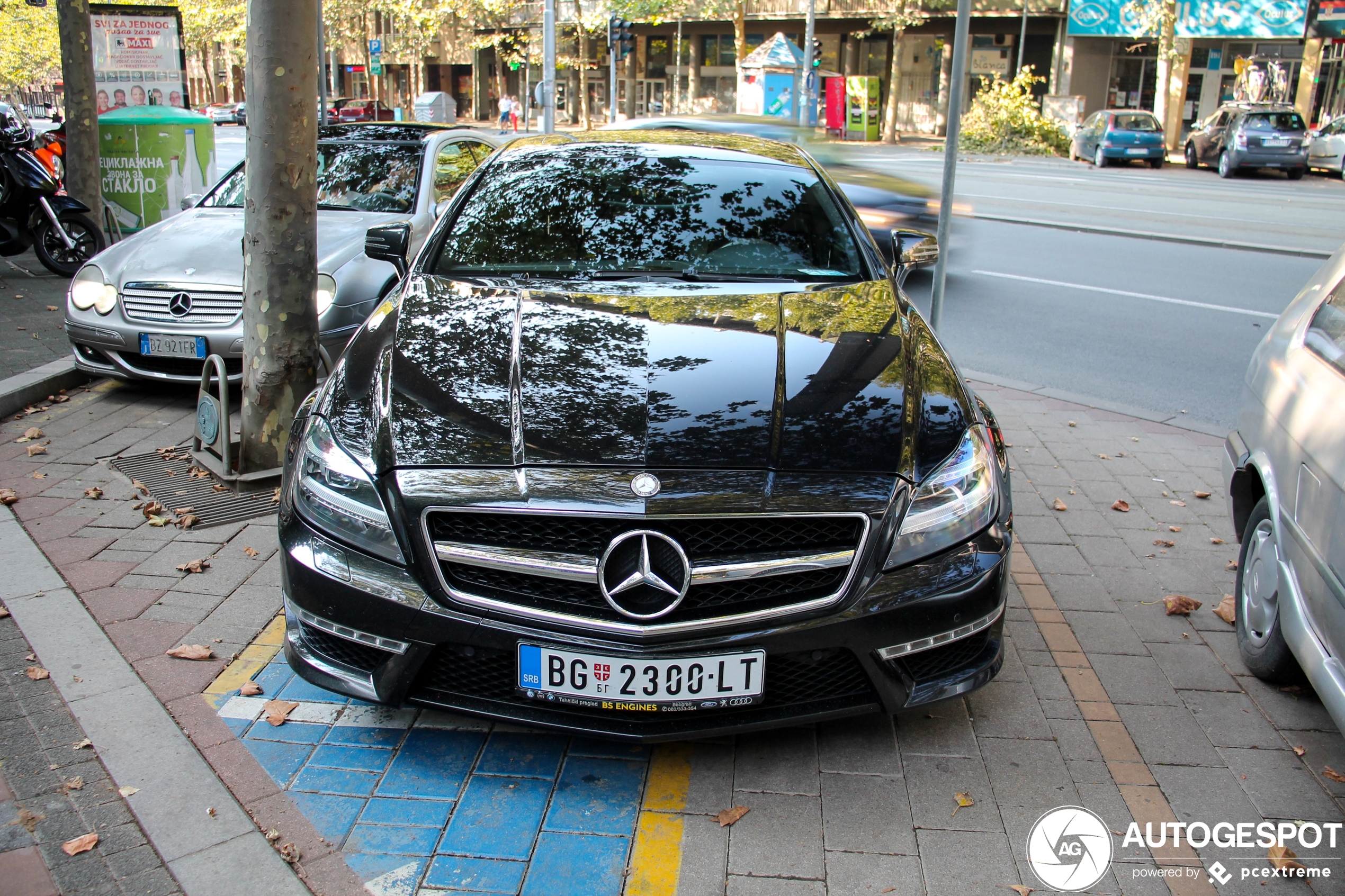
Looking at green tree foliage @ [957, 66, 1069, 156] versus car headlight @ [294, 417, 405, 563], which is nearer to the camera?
car headlight @ [294, 417, 405, 563]

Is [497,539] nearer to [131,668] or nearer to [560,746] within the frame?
[560,746]

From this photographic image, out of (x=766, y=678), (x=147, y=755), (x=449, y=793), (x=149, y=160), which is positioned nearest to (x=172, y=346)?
(x=147, y=755)

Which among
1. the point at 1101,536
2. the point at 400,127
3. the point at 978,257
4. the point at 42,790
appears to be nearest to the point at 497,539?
the point at 42,790

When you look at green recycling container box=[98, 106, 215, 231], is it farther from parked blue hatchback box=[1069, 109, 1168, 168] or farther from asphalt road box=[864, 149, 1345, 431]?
parked blue hatchback box=[1069, 109, 1168, 168]

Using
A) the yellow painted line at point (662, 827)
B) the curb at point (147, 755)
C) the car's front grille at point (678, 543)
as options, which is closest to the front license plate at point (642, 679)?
the car's front grille at point (678, 543)

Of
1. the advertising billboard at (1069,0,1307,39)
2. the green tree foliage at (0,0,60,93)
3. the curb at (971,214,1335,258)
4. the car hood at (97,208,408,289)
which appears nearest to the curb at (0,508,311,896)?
the car hood at (97,208,408,289)

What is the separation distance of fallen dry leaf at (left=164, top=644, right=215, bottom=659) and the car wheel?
11.4ft

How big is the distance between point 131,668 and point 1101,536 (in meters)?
3.95

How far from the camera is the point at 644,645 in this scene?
279 centimetres

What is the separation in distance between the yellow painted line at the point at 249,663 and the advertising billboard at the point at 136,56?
377 inches

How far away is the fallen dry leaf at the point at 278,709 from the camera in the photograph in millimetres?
3350

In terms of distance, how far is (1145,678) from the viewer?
12.2 feet

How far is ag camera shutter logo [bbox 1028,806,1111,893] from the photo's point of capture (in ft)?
8.95

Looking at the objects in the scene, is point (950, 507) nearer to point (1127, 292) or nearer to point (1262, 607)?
point (1262, 607)
